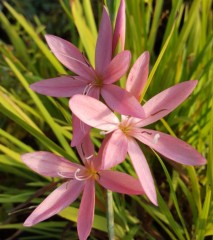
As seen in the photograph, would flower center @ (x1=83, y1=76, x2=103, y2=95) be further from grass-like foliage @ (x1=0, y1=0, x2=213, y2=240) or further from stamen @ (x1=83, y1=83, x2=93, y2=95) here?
grass-like foliage @ (x1=0, y1=0, x2=213, y2=240)

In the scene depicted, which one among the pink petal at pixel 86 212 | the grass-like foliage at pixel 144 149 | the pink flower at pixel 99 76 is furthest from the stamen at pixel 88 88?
the grass-like foliage at pixel 144 149

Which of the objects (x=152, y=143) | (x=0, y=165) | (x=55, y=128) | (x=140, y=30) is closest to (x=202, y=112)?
(x=140, y=30)

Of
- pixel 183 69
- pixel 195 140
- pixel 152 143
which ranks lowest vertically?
pixel 195 140

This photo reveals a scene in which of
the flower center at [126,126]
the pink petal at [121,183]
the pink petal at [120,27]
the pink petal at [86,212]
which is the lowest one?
the pink petal at [86,212]

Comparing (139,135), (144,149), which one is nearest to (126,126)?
(139,135)

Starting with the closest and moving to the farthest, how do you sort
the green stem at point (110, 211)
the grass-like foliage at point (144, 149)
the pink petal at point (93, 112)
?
the pink petal at point (93, 112) → the green stem at point (110, 211) → the grass-like foliage at point (144, 149)

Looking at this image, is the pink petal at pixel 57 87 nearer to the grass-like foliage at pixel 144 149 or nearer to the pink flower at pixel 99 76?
the pink flower at pixel 99 76

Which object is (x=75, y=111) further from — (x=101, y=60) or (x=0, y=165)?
(x=0, y=165)
